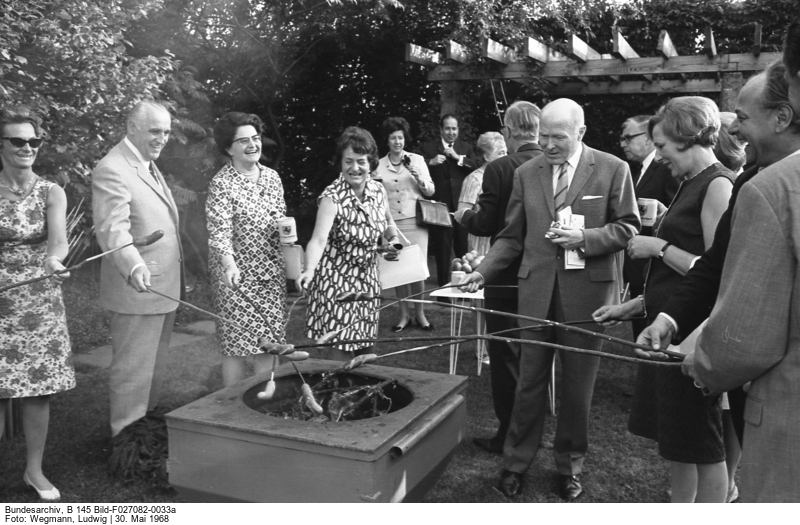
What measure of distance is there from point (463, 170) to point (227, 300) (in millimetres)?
4118

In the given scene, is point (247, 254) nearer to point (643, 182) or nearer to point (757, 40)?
point (643, 182)

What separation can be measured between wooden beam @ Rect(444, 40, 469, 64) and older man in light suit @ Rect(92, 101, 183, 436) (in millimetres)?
5977

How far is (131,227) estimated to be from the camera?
363cm

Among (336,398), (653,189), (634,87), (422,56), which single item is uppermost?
(422,56)

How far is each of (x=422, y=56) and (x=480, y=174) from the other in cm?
387

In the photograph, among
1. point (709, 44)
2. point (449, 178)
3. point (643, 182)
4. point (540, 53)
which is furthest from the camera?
point (540, 53)

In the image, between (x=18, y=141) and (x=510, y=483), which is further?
(x=510, y=483)

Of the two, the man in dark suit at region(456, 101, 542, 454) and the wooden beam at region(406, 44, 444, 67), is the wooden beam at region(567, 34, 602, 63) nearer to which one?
the wooden beam at region(406, 44, 444, 67)

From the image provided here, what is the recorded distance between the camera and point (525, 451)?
3.51 meters

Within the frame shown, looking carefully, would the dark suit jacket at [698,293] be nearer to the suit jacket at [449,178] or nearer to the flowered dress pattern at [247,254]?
the flowered dress pattern at [247,254]

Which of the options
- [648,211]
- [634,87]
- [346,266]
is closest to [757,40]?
[634,87]

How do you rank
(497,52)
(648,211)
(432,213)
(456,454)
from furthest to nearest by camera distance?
1. (497,52)
2. (432,213)
3. (456,454)
4. (648,211)

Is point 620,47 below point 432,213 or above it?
above
